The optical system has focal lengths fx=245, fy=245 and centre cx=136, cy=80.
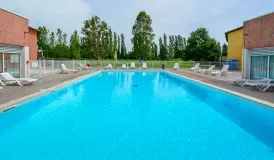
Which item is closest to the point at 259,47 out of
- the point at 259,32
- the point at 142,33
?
the point at 259,32

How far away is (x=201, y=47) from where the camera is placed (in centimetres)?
3906

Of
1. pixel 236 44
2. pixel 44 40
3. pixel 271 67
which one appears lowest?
pixel 271 67

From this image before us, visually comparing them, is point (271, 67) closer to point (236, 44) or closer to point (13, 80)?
point (13, 80)

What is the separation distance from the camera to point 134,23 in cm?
4334

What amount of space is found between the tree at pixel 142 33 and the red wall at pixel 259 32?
94.7 feet

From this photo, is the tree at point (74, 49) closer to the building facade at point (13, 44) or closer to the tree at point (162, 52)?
the tree at point (162, 52)

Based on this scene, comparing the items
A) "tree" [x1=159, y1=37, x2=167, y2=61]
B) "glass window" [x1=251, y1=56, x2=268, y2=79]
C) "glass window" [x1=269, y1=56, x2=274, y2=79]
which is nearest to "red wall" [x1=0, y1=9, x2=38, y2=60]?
"glass window" [x1=251, y1=56, x2=268, y2=79]

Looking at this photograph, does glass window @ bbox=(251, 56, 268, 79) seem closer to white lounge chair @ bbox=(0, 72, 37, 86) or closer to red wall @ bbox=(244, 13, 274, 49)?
red wall @ bbox=(244, 13, 274, 49)

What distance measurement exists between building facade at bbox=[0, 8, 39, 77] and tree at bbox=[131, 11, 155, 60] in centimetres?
3029

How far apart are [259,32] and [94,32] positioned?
30.0m

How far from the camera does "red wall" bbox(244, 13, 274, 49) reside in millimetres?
12337

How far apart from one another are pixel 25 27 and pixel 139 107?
9534 mm

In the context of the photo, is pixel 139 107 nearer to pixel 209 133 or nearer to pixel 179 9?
pixel 209 133

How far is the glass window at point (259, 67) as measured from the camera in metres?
13.2
